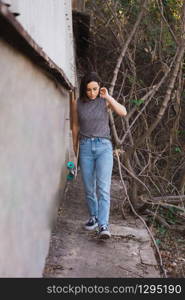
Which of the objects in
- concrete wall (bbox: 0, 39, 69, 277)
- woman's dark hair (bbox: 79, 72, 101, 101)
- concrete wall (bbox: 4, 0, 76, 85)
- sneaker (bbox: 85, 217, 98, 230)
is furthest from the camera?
sneaker (bbox: 85, 217, 98, 230)

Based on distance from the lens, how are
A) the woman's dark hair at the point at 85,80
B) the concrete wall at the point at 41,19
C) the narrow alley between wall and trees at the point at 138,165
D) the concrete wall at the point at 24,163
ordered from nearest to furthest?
the concrete wall at the point at 24,163
the concrete wall at the point at 41,19
the narrow alley between wall and trees at the point at 138,165
the woman's dark hair at the point at 85,80

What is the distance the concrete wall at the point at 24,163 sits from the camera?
7.91 ft

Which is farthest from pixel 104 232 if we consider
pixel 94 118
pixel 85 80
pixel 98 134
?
pixel 85 80

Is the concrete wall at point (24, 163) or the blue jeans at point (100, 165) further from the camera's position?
the blue jeans at point (100, 165)

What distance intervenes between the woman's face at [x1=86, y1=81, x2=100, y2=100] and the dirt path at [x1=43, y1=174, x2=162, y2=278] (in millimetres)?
1509

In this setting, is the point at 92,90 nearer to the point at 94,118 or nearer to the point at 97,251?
the point at 94,118

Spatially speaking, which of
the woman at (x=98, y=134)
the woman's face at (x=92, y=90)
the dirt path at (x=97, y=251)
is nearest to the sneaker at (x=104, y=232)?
the woman at (x=98, y=134)

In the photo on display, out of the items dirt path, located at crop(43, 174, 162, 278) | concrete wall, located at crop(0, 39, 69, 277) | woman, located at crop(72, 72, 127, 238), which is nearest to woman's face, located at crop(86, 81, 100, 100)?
Result: woman, located at crop(72, 72, 127, 238)

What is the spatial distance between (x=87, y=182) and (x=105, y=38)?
5360 mm

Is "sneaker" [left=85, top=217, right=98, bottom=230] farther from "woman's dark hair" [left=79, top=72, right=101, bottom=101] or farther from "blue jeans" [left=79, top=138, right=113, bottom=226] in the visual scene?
"woman's dark hair" [left=79, top=72, right=101, bottom=101]

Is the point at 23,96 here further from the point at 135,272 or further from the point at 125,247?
the point at 125,247

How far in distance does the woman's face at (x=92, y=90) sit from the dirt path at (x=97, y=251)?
1509 millimetres

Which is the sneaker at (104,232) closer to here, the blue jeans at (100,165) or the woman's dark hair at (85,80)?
the blue jeans at (100,165)

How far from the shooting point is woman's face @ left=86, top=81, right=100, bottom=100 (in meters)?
4.67
